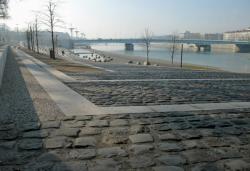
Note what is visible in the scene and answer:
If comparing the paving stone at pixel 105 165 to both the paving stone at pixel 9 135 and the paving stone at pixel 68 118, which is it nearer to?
the paving stone at pixel 9 135

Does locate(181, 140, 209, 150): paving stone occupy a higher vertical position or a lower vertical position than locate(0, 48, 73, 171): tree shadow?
lower

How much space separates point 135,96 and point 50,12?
2724cm

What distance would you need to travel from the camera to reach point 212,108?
7.38 metres

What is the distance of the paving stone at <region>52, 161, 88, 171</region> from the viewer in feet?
12.5

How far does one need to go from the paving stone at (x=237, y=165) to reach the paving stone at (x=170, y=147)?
2.51 ft

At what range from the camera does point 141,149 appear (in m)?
4.52

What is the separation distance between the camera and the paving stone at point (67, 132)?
5103 millimetres

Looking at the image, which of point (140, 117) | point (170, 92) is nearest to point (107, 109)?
point (140, 117)

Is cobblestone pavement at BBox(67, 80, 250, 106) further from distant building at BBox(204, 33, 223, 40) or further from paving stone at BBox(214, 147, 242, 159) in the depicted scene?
distant building at BBox(204, 33, 223, 40)

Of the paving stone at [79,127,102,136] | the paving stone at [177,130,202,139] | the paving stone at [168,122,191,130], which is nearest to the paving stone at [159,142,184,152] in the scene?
the paving stone at [177,130,202,139]

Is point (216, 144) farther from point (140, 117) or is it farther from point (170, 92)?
point (170, 92)

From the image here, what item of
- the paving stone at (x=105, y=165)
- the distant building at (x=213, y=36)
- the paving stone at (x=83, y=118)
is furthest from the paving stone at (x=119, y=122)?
the distant building at (x=213, y=36)

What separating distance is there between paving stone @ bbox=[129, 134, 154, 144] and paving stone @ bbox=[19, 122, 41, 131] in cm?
185

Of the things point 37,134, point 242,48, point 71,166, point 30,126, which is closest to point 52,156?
point 71,166
